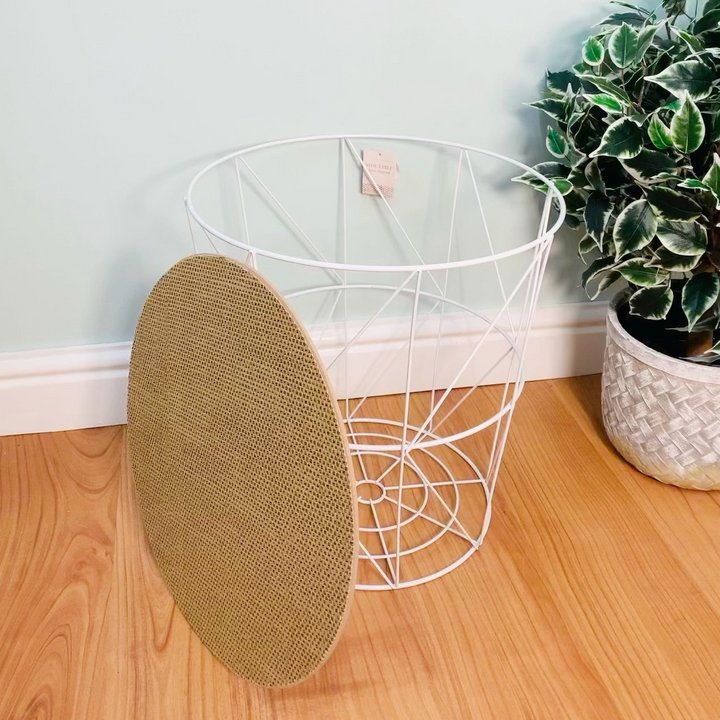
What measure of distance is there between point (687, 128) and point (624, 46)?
0.46ft

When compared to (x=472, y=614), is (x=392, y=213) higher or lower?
higher

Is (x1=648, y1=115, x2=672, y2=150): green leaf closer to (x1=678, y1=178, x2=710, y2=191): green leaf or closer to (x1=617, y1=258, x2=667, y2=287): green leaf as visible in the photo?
(x1=678, y1=178, x2=710, y2=191): green leaf

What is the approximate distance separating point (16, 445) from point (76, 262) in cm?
29

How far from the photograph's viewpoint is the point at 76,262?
3.39ft

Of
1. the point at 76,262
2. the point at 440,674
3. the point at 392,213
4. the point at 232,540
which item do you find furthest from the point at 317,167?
the point at 440,674

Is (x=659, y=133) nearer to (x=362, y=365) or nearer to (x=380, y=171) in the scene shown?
(x=380, y=171)

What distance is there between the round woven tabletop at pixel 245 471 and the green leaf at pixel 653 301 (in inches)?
19.6

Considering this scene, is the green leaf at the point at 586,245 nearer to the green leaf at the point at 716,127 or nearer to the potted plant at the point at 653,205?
the potted plant at the point at 653,205

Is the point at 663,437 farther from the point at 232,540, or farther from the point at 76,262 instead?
the point at 76,262

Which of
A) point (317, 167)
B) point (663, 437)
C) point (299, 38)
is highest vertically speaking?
point (299, 38)

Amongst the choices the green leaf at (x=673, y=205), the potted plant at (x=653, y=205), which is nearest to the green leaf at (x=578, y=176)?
the potted plant at (x=653, y=205)

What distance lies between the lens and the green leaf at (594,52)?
91 centimetres

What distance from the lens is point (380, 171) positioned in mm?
1031

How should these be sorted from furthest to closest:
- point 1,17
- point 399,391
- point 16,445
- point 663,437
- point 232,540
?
point 399,391
point 16,445
point 663,437
point 1,17
point 232,540
